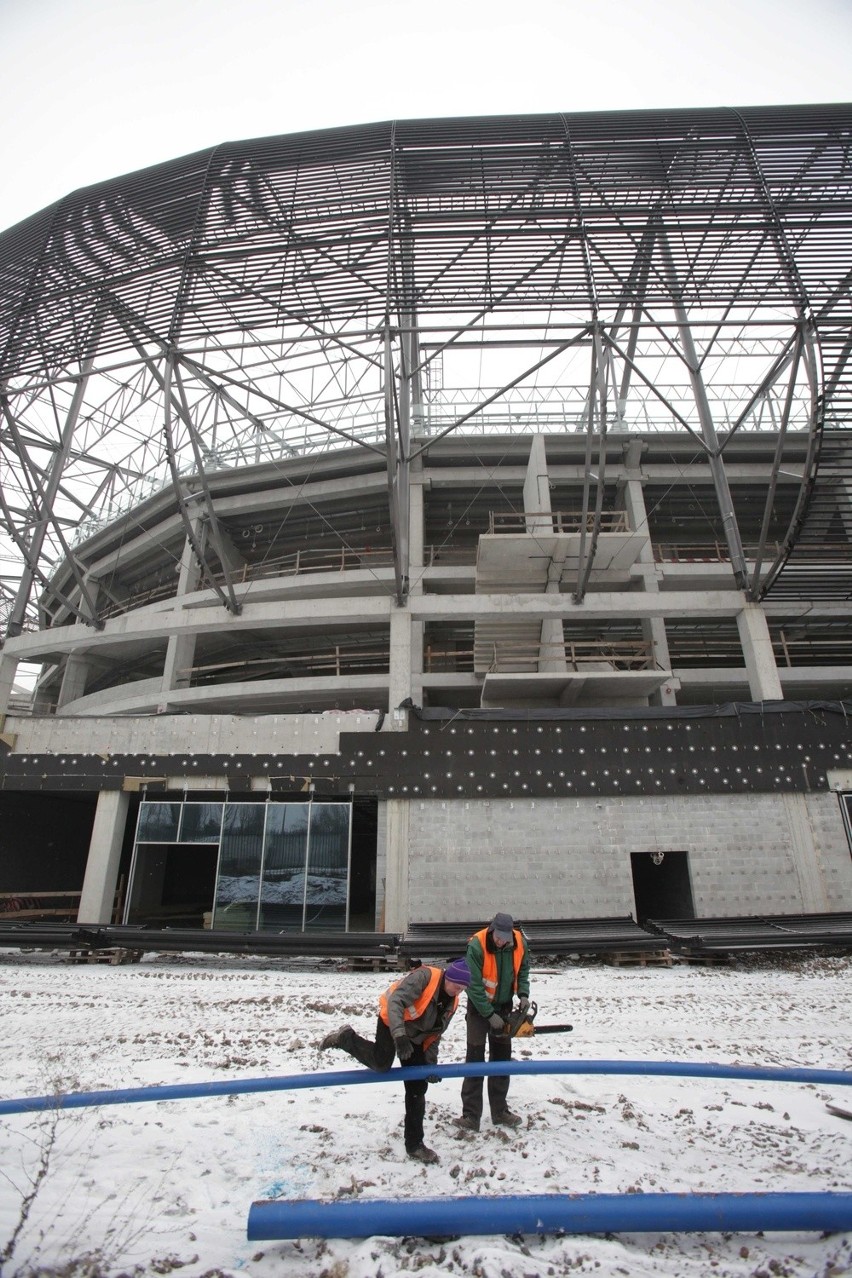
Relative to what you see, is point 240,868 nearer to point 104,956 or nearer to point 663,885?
point 104,956

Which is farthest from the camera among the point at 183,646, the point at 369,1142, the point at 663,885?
the point at 183,646

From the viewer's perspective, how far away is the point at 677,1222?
3082mm

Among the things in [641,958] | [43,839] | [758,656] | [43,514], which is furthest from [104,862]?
[758,656]

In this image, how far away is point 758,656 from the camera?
18.7m

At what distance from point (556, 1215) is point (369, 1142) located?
6.12 feet

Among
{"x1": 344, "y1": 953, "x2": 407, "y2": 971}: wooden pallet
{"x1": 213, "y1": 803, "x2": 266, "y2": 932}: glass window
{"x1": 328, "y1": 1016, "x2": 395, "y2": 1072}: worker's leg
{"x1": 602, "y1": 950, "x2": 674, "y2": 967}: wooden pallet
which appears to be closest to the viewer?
{"x1": 328, "y1": 1016, "x2": 395, "y2": 1072}: worker's leg

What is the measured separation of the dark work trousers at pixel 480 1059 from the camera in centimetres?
466

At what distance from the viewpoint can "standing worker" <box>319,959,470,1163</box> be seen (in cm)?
412

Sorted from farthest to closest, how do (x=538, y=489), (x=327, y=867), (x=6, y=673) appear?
(x=6, y=673) → (x=538, y=489) → (x=327, y=867)

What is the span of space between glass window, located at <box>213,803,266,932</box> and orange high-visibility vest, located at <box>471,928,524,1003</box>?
1101cm

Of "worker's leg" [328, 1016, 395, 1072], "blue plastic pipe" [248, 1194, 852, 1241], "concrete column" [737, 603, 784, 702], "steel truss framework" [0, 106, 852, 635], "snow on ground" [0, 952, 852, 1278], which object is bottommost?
"snow on ground" [0, 952, 852, 1278]

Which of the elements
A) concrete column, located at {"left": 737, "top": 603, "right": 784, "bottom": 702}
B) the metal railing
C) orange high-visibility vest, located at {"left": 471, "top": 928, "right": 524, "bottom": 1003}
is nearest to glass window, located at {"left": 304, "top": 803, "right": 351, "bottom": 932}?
orange high-visibility vest, located at {"left": 471, "top": 928, "right": 524, "bottom": 1003}

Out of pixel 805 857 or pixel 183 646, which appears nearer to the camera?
pixel 805 857

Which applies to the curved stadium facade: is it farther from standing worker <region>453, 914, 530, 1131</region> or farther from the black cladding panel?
standing worker <region>453, 914, 530, 1131</region>
